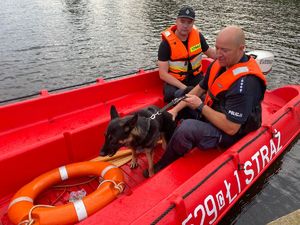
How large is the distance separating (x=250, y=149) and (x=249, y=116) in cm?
63

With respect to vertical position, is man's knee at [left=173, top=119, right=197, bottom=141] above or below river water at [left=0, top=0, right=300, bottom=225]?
above

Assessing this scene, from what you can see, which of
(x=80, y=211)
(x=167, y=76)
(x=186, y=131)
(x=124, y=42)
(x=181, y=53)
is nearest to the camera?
(x=80, y=211)

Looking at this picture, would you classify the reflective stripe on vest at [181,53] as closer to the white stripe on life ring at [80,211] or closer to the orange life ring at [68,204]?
the orange life ring at [68,204]

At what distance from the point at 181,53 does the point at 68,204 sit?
3.53 m

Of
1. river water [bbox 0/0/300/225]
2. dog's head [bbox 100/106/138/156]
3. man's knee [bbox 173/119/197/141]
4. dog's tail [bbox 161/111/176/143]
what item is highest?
dog's head [bbox 100/106/138/156]

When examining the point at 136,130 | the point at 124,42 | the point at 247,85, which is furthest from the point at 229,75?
the point at 124,42

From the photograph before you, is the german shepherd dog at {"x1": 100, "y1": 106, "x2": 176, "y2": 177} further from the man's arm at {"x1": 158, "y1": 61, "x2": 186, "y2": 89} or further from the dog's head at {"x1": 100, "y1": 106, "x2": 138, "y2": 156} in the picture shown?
the man's arm at {"x1": 158, "y1": 61, "x2": 186, "y2": 89}

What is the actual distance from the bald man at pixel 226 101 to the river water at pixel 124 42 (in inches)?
73.4

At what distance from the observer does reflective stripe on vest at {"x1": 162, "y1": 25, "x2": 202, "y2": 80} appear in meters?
5.77

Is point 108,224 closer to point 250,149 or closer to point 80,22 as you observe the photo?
point 250,149

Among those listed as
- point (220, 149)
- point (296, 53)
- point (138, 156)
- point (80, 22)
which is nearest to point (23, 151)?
point (138, 156)

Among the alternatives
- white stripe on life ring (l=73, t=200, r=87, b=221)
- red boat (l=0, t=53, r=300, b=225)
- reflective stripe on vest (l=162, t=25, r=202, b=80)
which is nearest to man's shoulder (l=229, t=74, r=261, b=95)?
red boat (l=0, t=53, r=300, b=225)

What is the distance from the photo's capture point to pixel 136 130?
395 centimetres

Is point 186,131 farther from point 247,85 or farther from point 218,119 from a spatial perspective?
point 247,85
